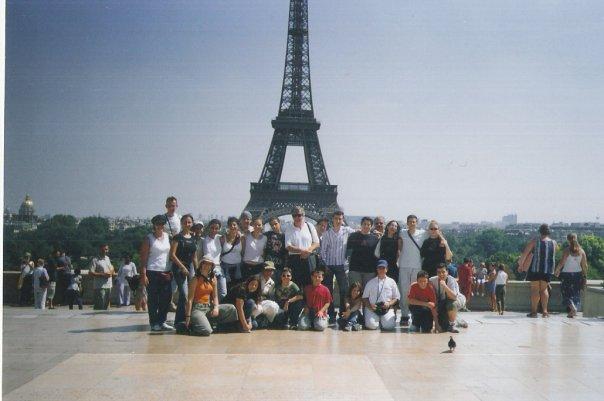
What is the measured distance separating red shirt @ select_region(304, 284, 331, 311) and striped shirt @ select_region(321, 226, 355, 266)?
77cm

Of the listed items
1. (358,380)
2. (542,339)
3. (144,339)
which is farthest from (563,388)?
(144,339)

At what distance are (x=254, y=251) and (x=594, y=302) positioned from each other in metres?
7.13

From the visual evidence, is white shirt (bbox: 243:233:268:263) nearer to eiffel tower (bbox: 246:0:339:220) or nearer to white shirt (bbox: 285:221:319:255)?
white shirt (bbox: 285:221:319:255)

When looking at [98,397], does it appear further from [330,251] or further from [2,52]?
[330,251]

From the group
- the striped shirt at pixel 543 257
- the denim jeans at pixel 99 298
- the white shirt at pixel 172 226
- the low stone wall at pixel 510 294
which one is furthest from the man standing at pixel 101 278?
the striped shirt at pixel 543 257

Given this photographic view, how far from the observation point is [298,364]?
7.54 m

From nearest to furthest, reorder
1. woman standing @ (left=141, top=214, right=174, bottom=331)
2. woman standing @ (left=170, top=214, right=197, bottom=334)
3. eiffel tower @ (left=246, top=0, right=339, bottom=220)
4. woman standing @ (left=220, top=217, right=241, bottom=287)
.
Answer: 1. woman standing @ (left=141, top=214, right=174, bottom=331)
2. woman standing @ (left=170, top=214, right=197, bottom=334)
3. woman standing @ (left=220, top=217, right=241, bottom=287)
4. eiffel tower @ (left=246, top=0, right=339, bottom=220)

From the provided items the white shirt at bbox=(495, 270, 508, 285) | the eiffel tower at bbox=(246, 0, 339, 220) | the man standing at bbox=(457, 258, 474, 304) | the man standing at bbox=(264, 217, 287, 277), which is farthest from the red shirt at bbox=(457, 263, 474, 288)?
the eiffel tower at bbox=(246, 0, 339, 220)

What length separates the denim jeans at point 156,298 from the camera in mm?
10094

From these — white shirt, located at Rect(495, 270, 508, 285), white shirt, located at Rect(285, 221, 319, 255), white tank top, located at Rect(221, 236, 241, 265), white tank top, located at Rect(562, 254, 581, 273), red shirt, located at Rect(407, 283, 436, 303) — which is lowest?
white shirt, located at Rect(495, 270, 508, 285)

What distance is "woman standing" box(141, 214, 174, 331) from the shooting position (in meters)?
10.1

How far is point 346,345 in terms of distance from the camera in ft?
29.2

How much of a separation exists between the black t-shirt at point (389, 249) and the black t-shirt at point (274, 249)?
1.67 meters

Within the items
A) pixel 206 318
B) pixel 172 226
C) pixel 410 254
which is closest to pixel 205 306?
pixel 206 318
